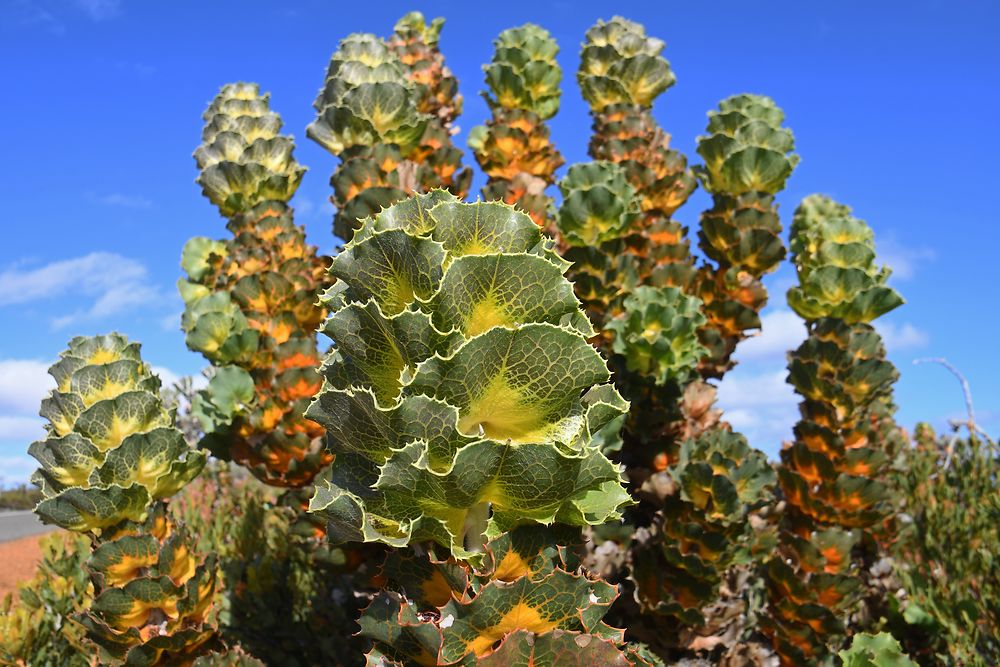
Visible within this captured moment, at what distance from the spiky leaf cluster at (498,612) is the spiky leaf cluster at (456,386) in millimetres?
69

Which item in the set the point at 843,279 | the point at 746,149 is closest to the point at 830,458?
the point at 843,279

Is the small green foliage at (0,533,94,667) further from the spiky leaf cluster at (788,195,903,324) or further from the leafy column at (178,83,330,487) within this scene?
the spiky leaf cluster at (788,195,903,324)

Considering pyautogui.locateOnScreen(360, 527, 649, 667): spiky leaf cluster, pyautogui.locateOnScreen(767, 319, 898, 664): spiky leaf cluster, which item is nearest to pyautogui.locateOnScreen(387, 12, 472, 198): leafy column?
pyautogui.locateOnScreen(767, 319, 898, 664): spiky leaf cluster

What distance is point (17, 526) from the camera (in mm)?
15953

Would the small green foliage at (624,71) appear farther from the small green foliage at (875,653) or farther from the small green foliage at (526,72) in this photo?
the small green foliage at (875,653)

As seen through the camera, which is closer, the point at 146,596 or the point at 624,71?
the point at 146,596

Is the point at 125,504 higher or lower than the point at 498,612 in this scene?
higher

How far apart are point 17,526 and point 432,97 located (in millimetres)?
15461

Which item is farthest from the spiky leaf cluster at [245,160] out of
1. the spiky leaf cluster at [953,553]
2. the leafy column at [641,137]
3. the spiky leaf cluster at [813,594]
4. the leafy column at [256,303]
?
the spiky leaf cluster at [953,553]

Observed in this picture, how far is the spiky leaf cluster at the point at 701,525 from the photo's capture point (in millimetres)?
3301

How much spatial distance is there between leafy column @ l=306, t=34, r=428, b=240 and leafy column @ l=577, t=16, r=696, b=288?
112 cm

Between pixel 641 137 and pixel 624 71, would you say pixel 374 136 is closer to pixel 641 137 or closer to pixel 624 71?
pixel 641 137

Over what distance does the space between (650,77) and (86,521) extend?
3.54m

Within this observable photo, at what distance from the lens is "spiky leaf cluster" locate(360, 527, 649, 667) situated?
4.98 feet
